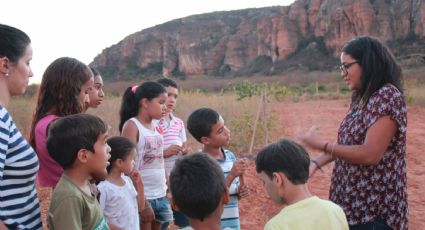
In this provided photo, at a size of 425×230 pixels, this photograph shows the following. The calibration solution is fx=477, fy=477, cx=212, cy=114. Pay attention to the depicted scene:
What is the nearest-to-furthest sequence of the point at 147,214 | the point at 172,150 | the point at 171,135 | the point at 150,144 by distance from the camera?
the point at 147,214 → the point at 150,144 → the point at 172,150 → the point at 171,135

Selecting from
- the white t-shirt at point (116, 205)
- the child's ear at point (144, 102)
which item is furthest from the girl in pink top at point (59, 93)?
the child's ear at point (144, 102)

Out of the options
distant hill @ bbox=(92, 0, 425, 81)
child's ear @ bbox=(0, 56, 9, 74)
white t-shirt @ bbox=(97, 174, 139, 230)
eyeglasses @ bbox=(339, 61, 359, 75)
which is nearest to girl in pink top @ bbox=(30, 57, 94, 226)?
white t-shirt @ bbox=(97, 174, 139, 230)

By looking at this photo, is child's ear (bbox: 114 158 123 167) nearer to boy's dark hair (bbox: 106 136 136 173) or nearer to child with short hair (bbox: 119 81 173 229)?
boy's dark hair (bbox: 106 136 136 173)

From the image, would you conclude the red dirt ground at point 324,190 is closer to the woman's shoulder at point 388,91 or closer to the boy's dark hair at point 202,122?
the woman's shoulder at point 388,91

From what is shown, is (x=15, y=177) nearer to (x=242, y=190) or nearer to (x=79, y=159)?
(x=79, y=159)

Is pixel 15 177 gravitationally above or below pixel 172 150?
above

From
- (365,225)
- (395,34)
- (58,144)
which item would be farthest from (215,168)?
(395,34)

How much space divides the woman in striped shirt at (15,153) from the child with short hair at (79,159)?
0.40ft

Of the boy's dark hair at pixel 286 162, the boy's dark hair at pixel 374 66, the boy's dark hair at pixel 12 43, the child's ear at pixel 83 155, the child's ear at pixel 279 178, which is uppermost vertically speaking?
the boy's dark hair at pixel 12 43

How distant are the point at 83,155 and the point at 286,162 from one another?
922mm

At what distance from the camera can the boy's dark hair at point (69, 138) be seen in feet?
7.11

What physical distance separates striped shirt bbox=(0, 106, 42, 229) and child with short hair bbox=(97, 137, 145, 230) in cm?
82

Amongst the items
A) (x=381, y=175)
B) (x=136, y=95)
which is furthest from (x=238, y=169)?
(x=136, y=95)

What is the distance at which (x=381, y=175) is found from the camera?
7.93ft
